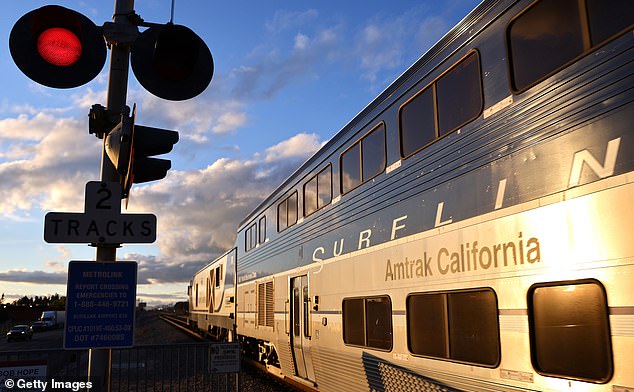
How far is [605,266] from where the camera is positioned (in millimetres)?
3922

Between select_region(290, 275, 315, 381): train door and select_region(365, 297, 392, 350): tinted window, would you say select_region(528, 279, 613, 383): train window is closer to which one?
select_region(365, 297, 392, 350): tinted window

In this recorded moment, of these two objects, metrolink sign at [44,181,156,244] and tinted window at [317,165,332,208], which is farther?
tinted window at [317,165,332,208]

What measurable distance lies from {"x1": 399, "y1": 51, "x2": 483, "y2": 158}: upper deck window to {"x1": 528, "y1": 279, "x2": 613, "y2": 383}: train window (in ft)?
6.68

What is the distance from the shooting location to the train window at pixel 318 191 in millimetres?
9711

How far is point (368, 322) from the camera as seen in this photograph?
299 inches

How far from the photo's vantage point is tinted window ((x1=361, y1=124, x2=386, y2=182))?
7.63 m

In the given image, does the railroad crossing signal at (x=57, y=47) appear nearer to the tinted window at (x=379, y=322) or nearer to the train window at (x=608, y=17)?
the train window at (x=608, y=17)

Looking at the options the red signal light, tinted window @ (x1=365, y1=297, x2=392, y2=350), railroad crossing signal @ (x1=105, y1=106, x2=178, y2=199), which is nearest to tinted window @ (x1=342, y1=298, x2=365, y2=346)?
tinted window @ (x1=365, y1=297, x2=392, y2=350)

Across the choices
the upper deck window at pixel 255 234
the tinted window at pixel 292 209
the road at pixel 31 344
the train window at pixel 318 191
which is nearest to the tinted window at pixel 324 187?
the train window at pixel 318 191

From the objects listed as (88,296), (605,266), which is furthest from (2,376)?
(605,266)

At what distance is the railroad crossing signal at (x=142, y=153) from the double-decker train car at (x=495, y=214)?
2.94m

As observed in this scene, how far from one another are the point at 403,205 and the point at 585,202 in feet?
9.36

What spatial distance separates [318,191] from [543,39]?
234 inches

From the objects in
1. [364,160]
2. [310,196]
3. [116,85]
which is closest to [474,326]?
[364,160]
